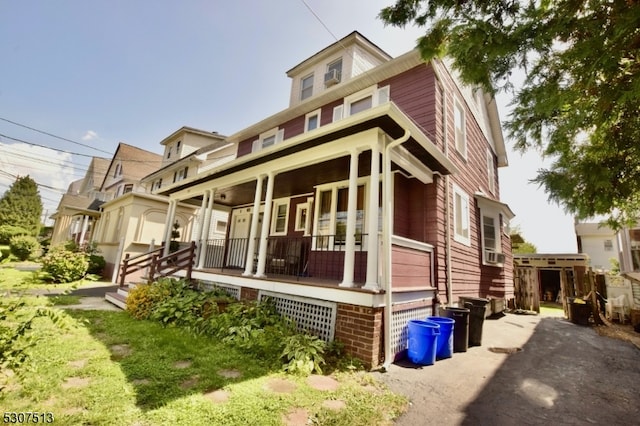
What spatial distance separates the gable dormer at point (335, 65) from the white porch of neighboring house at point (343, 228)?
14.6 feet

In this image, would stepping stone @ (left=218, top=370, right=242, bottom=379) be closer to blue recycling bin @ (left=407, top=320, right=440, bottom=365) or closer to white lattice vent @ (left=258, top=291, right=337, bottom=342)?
white lattice vent @ (left=258, top=291, right=337, bottom=342)

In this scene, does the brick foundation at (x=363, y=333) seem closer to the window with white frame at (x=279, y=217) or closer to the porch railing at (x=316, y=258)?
the porch railing at (x=316, y=258)

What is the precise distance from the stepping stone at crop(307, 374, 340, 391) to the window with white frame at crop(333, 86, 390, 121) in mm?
7443

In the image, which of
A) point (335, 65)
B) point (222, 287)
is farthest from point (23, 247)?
point (335, 65)

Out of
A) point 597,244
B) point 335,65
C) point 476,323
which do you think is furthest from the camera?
point 597,244

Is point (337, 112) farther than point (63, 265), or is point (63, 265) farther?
point (63, 265)

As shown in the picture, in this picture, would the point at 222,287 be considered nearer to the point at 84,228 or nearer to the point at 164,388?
the point at 164,388

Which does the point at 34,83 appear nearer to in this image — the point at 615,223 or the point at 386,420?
the point at 386,420

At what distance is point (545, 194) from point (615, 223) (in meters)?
2.43

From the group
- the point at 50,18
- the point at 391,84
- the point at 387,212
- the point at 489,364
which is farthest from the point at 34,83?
the point at 489,364

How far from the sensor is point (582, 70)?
306 cm

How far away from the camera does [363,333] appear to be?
453cm

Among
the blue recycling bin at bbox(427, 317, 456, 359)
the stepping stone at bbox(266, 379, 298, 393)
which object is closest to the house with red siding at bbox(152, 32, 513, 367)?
the blue recycling bin at bbox(427, 317, 456, 359)

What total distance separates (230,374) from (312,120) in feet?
28.9
